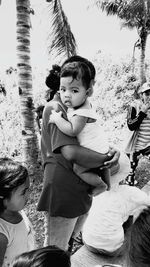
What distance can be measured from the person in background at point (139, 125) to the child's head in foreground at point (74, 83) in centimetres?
265

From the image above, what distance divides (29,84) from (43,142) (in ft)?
9.01

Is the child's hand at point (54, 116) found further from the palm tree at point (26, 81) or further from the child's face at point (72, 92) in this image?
the palm tree at point (26, 81)

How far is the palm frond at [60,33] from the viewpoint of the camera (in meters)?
5.59

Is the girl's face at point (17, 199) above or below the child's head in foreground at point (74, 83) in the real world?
below

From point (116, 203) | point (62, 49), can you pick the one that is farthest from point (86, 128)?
point (62, 49)

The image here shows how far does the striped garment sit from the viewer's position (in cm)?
434

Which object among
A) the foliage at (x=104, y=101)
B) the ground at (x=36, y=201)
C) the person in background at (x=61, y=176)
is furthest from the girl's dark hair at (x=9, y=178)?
the foliage at (x=104, y=101)

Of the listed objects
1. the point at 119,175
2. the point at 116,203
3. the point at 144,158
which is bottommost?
the point at 144,158

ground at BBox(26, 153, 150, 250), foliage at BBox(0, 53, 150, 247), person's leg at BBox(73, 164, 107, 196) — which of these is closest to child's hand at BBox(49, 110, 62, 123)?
person's leg at BBox(73, 164, 107, 196)

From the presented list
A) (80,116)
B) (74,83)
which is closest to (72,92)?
(74,83)

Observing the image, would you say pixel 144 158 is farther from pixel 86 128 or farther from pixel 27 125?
pixel 86 128

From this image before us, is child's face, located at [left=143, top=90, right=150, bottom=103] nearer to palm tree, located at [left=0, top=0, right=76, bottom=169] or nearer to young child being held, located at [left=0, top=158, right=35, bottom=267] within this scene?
palm tree, located at [left=0, top=0, right=76, bottom=169]

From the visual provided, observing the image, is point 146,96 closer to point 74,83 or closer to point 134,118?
point 134,118

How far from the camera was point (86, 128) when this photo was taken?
5.72ft
